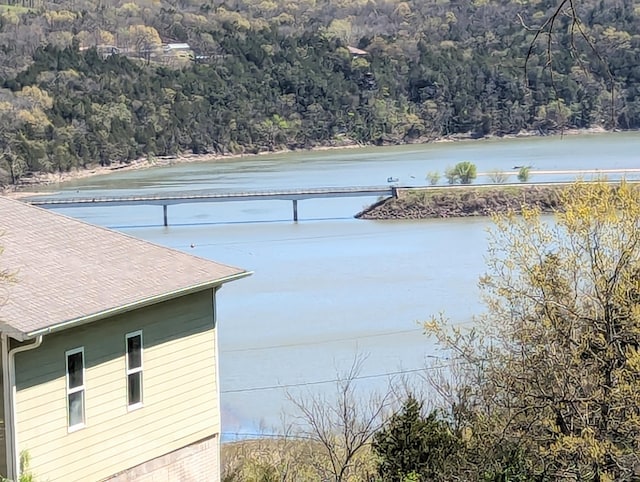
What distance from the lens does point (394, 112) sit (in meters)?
76.3

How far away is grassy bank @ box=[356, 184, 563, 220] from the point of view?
39625 millimetres

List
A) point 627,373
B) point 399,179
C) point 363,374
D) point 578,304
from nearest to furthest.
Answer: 1. point 627,373
2. point 578,304
3. point 363,374
4. point 399,179

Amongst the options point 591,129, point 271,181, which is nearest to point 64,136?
point 271,181

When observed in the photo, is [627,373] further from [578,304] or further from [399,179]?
[399,179]

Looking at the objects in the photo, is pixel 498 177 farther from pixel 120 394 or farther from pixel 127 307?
pixel 127 307


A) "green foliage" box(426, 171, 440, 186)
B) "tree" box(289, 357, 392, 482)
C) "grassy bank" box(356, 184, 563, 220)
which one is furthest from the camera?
"green foliage" box(426, 171, 440, 186)

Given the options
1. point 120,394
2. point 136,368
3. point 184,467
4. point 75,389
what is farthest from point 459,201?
point 75,389

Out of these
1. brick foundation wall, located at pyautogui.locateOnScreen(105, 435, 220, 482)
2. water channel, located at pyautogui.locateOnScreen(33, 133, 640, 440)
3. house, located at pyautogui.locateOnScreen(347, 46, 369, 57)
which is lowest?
water channel, located at pyautogui.locateOnScreen(33, 133, 640, 440)

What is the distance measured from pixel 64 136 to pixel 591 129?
35.0 meters

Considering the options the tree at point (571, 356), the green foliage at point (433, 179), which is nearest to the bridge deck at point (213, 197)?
the green foliage at point (433, 179)

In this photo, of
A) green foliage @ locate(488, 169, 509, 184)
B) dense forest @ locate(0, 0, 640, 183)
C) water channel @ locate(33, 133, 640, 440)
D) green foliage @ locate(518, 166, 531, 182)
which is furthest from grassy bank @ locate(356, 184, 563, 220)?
dense forest @ locate(0, 0, 640, 183)

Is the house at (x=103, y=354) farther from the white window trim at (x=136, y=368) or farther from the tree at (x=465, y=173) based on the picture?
the tree at (x=465, y=173)

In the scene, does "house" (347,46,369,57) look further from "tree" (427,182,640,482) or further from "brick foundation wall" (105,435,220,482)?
"brick foundation wall" (105,435,220,482)

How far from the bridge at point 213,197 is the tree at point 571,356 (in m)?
29.7
